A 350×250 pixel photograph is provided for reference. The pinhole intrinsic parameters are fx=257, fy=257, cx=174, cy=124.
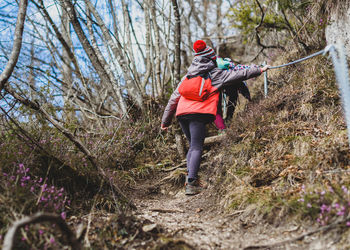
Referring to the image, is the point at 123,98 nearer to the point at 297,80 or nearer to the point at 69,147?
the point at 69,147

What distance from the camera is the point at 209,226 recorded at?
3.01 metres

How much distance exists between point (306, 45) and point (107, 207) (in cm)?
521

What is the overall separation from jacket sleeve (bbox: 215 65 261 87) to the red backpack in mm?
211

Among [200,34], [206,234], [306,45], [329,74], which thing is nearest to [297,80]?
[329,74]

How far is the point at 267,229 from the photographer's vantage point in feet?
8.61

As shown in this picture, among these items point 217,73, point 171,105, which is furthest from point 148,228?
point 217,73

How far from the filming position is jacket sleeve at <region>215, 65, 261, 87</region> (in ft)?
12.9

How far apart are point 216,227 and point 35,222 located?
6.35ft

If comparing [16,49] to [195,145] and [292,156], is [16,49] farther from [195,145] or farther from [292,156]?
[292,156]

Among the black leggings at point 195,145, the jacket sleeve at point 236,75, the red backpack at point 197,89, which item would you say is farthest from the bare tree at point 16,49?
the jacket sleeve at point 236,75

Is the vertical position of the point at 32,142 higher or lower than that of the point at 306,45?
lower

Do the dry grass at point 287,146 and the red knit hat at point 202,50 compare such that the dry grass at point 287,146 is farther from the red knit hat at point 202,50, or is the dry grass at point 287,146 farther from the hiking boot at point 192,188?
the red knit hat at point 202,50

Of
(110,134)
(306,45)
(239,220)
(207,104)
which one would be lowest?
(239,220)

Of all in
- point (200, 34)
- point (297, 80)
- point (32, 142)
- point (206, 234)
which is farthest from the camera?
point (200, 34)
